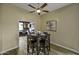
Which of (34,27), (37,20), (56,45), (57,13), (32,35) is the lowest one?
(56,45)

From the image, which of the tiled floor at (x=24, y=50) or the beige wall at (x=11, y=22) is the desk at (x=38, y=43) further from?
the beige wall at (x=11, y=22)

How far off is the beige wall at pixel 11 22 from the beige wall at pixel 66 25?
391 mm

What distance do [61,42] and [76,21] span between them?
1.75 feet

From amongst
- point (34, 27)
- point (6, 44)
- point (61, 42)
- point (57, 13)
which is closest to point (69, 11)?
point (57, 13)

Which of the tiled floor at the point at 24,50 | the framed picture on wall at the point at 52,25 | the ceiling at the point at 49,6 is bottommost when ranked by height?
the tiled floor at the point at 24,50

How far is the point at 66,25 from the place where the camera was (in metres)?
2.14

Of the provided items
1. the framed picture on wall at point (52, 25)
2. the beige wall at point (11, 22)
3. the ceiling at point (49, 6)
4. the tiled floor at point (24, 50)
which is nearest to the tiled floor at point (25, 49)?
the tiled floor at point (24, 50)

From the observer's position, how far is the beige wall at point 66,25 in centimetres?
210

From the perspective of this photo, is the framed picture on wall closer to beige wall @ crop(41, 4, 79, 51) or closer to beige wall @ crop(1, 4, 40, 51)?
beige wall @ crop(41, 4, 79, 51)

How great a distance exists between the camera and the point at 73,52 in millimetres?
2102

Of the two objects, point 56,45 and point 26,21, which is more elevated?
point 26,21

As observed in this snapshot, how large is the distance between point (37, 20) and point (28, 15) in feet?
0.70

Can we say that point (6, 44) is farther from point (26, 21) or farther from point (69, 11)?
point (69, 11)

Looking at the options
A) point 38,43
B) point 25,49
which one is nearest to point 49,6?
point 38,43
